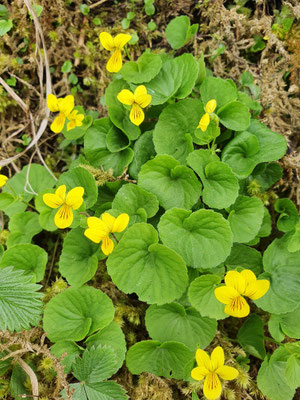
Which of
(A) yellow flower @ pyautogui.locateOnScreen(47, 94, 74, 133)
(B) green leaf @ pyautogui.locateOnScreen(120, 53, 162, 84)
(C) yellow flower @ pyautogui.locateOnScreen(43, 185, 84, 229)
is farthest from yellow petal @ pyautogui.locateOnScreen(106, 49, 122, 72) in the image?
(C) yellow flower @ pyautogui.locateOnScreen(43, 185, 84, 229)

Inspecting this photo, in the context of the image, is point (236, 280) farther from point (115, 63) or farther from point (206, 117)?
point (115, 63)

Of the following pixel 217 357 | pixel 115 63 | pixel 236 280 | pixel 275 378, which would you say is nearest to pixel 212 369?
pixel 217 357

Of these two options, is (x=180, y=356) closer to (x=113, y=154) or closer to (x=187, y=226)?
(x=187, y=226)

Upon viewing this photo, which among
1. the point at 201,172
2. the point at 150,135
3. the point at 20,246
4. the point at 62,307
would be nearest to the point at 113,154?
the point at 150,135

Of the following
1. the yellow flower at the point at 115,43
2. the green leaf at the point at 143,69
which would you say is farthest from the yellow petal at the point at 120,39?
the green leaf at the point at 143,69

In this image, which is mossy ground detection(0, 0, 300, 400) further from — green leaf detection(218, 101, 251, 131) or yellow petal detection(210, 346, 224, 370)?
yellow petal detection(210, 346, 224, 370)
